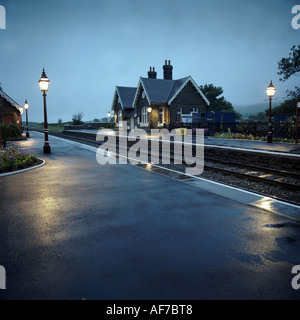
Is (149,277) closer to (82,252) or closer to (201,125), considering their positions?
(82,252)

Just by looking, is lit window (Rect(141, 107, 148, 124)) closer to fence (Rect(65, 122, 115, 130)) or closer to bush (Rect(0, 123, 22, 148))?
fence (Rect(65, 122, 115, 130))

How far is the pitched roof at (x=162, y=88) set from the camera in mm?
34312

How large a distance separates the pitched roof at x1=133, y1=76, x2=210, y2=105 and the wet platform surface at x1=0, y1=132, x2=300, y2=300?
28964mm

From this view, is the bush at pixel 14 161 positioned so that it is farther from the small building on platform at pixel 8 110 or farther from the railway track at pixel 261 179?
the small building on platform at pixel 8 110

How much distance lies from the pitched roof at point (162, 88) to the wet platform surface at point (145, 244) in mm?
28964

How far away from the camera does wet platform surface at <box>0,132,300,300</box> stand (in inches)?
110

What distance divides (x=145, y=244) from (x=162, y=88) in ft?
114

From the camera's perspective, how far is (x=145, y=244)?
12.4 ft

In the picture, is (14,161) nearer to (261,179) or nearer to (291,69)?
(261,179)

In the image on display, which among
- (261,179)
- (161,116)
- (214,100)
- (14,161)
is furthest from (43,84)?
(214,100)

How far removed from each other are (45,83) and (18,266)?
1261 centimetres
